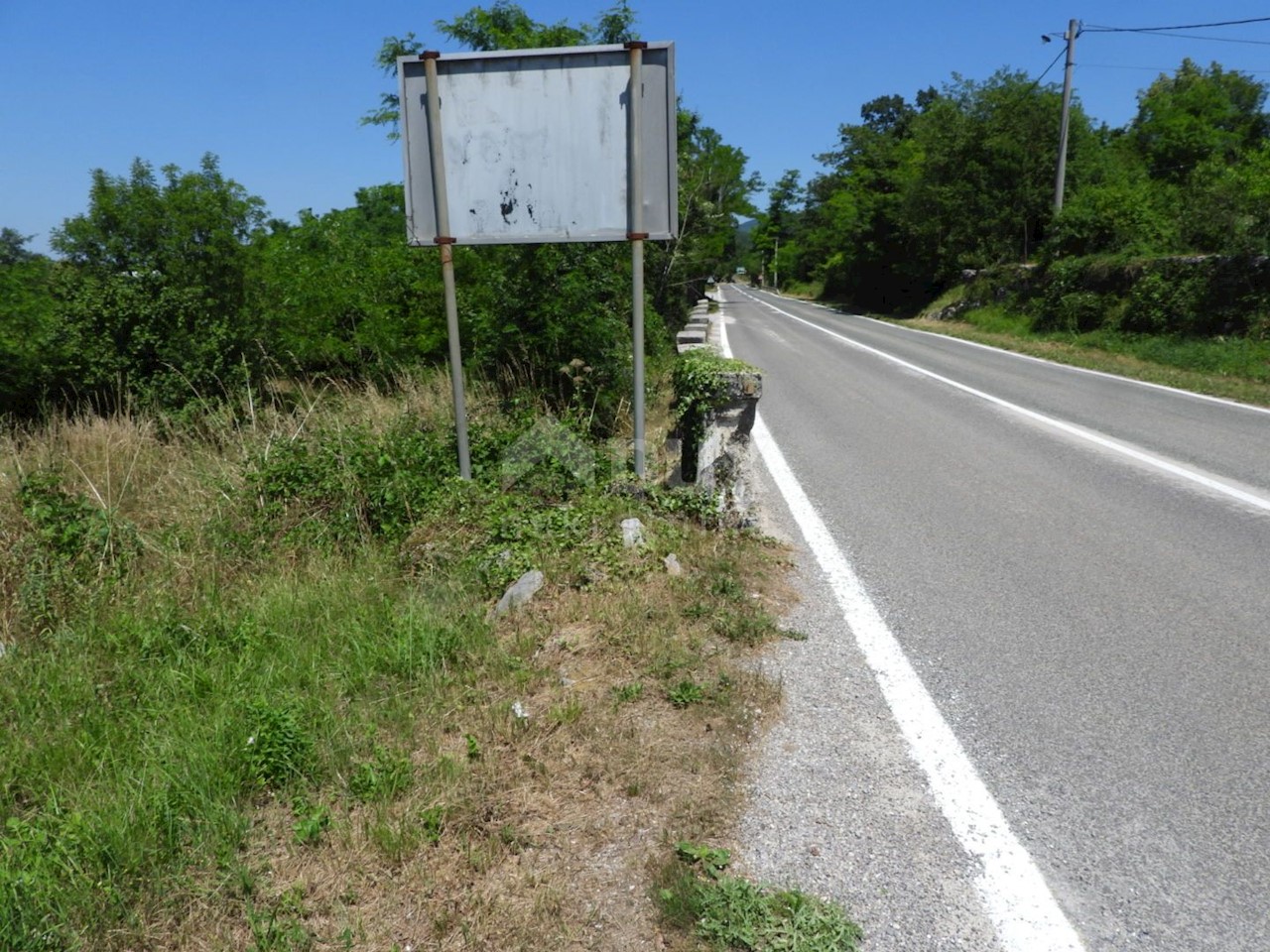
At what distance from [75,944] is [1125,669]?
13.1 feet

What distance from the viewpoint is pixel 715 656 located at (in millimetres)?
3787

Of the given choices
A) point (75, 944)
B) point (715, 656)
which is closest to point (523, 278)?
point (715, 656)

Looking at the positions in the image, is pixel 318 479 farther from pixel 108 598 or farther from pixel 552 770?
pixel 552 770

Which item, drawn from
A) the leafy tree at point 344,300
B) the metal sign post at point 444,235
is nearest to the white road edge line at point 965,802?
the metal sign post at point 444,235

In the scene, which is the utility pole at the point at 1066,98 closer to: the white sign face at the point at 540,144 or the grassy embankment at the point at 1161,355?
the grassy embankment at the point at 1161,355

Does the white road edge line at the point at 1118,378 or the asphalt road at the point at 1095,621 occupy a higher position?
the white road edge line at the point at 1118,378

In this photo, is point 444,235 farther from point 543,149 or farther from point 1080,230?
point 1080,230

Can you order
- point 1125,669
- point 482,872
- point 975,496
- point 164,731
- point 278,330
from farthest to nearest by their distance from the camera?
point 278,330 → point 975,496 → point 1125,669 → point 164,731 → point 482,872

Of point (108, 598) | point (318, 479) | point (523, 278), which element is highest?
point (523, 278)

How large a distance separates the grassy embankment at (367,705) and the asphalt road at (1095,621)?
2.75ft

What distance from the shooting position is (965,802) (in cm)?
285

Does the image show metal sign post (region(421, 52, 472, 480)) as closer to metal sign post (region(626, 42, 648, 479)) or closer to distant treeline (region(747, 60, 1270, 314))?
metal sign post (region(626, 42, 648, 479))

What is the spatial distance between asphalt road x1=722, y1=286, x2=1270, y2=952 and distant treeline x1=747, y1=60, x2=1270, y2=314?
37.6ft

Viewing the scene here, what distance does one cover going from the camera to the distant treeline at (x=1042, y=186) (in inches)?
792
